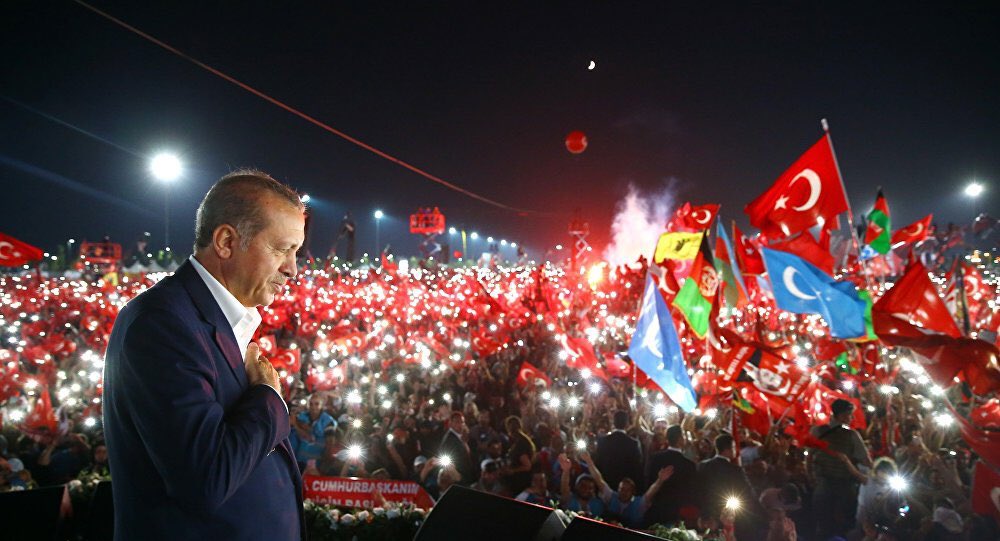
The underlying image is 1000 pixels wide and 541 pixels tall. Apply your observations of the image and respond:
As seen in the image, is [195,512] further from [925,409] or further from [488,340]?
[488,340]

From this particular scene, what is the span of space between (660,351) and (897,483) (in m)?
2.77

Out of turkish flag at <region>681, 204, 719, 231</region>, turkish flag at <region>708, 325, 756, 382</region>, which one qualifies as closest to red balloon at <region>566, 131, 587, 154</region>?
turkish flag at <region>681, 204, 719, 231</region>

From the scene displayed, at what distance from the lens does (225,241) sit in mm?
1797

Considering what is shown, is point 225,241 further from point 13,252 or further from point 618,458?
point 13,252

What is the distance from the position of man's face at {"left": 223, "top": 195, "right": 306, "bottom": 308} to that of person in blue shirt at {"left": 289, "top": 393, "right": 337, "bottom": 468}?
7096 millimetres

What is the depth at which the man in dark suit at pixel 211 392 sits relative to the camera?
149 cm

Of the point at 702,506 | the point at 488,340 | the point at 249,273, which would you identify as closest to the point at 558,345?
the point at 488,340

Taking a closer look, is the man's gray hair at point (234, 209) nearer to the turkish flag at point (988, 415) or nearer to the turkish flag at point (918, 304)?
the turkish flag at point (918, 304)

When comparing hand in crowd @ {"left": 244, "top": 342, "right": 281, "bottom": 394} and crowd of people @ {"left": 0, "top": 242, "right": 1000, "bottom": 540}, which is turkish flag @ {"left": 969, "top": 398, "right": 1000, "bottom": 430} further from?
hand in crowd @ {"left": 244, "top": 342, "right": 281, "bottom": 394}

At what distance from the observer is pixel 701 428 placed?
905 centimetres

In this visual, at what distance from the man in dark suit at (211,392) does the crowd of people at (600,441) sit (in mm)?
4675

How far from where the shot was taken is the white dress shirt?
179cm

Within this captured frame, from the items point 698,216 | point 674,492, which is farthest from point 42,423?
point 698,216

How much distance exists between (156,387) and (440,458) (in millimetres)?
6200
